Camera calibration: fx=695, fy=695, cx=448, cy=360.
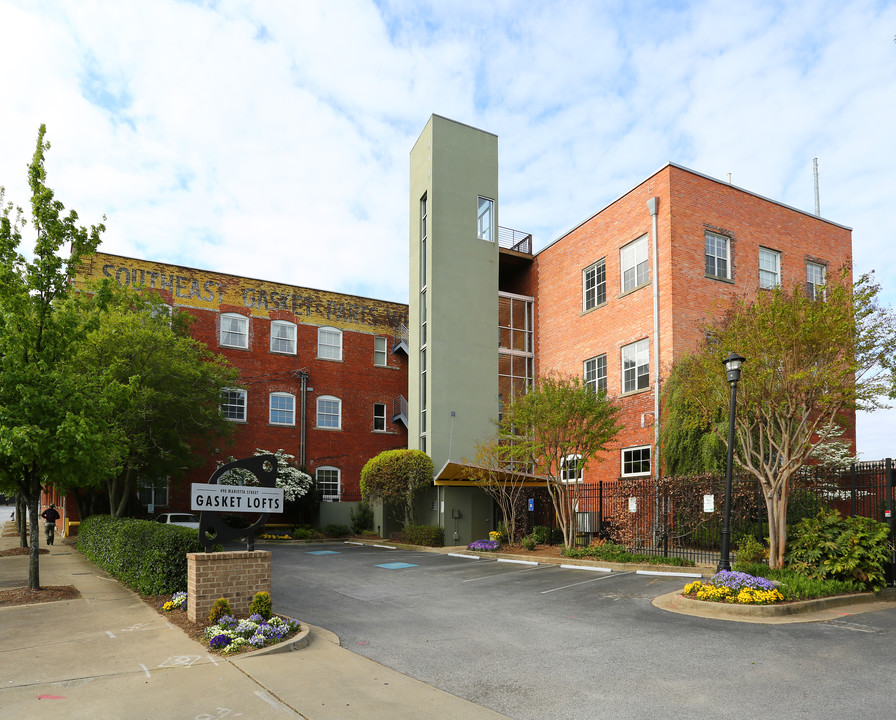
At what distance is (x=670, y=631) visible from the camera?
9781mm

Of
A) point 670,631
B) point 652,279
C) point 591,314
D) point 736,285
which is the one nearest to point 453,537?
point 591,314

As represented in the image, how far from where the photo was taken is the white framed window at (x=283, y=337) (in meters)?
37.1

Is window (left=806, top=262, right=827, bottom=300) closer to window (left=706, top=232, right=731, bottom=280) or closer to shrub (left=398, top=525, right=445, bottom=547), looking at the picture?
window (left=706, top=232, right=731, bottom=280)

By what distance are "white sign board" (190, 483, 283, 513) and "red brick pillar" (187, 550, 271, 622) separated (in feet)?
2.36

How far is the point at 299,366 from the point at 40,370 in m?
25.2

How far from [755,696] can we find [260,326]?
109 feet

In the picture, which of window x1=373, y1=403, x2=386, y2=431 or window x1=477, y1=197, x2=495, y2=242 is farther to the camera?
window x1=373, y1=403, x2=386, y2=431

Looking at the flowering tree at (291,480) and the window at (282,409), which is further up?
the window at (282,409)

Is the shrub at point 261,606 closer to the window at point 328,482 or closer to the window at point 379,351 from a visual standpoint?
the window at point 328,482

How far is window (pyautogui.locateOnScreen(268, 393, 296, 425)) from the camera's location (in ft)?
120

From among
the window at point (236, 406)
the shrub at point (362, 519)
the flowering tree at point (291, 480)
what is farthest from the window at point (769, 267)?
the window at point (236, 406)

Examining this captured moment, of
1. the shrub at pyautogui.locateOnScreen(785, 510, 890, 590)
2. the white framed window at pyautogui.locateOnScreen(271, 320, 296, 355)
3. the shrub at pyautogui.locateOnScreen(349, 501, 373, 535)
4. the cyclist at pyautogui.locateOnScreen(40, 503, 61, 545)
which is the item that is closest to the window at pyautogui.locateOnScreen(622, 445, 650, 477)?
the shrub at pyautogui.locateOnScreen(785, 510, 890, 590)

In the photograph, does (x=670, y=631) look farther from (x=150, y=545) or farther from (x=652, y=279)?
(x=652, y=279)

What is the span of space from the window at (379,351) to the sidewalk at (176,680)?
3019 cm
